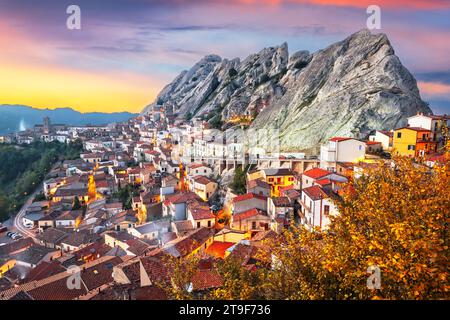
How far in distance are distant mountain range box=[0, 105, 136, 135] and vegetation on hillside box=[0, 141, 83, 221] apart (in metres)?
47.9

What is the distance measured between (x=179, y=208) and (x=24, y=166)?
56.4m

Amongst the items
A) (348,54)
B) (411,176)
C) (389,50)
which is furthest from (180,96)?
(411,176)

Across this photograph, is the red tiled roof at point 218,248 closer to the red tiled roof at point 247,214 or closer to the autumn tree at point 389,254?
the red tiled roof at point 247,214

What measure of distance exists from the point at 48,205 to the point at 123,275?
35024 mm

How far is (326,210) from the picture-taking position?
70.9ft

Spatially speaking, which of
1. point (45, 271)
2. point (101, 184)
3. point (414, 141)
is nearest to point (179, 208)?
point (45, 271)

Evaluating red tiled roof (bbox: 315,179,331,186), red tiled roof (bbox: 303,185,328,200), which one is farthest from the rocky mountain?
red tiled roof (bbox: 303,185,328,200)

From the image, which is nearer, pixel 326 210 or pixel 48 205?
pixel 326 210

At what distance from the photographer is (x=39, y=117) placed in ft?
511

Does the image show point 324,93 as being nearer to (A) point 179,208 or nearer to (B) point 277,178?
(B) point 277,178

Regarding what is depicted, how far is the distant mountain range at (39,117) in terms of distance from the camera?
4931 inches

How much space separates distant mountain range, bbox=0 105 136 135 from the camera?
125 m

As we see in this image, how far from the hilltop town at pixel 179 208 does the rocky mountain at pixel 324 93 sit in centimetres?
530
